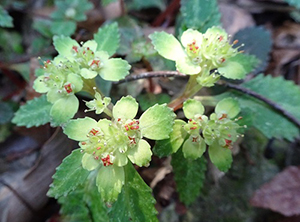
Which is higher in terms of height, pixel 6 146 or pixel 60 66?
pixel 60 66

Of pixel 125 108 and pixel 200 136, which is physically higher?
pixel 125 108

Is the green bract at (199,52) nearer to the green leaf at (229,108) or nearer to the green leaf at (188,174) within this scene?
the green leaf at (229,108)

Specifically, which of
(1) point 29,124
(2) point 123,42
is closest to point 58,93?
(1) point 29,124

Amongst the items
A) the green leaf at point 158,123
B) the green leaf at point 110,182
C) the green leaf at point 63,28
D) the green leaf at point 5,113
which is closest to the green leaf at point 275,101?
the green leaf at point 158,123

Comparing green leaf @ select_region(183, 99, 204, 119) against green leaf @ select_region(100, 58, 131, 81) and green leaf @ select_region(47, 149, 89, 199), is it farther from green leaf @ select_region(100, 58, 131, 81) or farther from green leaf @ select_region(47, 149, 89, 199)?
green leaf @ select_region(47, 149, 89, 199)

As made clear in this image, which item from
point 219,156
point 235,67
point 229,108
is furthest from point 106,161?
point 235,67

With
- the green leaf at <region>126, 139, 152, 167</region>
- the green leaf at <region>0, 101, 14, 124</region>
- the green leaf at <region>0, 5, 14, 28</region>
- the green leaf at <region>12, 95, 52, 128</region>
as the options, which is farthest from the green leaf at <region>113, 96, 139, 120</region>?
the green leaf at <region>0, 101, 14, 124</region>

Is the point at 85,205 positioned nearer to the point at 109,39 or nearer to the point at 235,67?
the point at 109,39

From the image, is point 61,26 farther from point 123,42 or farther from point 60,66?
point 60,66
